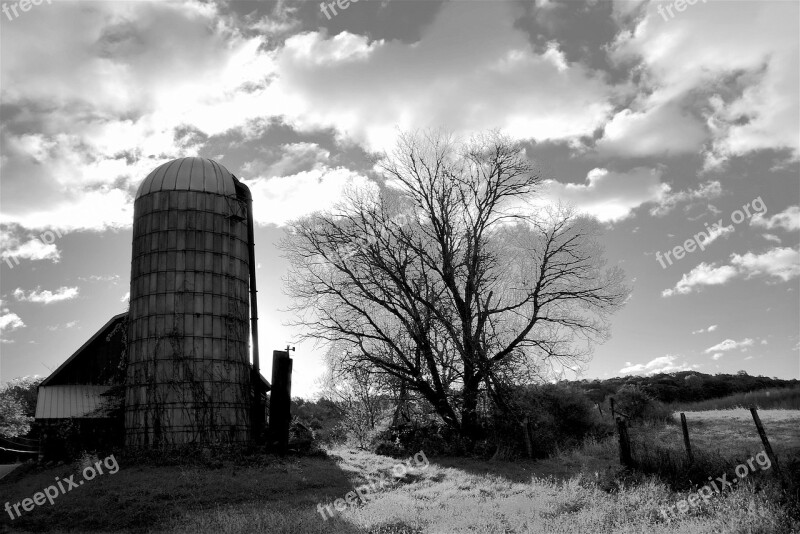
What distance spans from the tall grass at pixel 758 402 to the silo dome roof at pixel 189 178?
32.0m

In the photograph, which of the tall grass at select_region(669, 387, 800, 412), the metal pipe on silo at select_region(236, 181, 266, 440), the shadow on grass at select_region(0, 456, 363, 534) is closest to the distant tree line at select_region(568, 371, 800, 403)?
the tall grass at select_region(669, 387, 800, 412)

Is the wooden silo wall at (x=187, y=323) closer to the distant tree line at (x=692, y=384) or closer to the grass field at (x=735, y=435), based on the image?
the grass field at (x=735, y=435)

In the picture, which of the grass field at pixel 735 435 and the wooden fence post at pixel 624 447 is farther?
the grass field at pixel 735 435

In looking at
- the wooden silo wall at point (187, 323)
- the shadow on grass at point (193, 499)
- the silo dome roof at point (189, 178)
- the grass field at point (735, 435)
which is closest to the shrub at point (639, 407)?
the grass field at point (735, 435)

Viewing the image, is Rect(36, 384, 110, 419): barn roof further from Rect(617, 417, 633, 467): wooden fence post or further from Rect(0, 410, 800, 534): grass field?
Rect(617, 417, 633, 467): wooden fence post

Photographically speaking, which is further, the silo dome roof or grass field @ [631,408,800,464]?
the silo dome roof

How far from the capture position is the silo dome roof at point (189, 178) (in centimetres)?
2302

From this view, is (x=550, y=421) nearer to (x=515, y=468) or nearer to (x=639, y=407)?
(x=515, y=468)

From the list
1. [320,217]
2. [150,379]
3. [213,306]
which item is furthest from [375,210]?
[150,379]

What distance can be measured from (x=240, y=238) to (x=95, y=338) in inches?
314

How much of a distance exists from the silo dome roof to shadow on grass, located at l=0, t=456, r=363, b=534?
10221mm

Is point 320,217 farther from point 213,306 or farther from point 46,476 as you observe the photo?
point 46,476

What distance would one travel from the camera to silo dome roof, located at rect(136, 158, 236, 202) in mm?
23016

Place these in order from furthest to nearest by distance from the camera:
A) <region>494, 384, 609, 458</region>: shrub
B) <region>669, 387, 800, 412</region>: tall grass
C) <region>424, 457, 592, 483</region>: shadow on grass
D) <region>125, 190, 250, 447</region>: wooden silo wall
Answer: <region>669, 387, 800, 412</region>: tall grass
<region>494, 384, 609, 458</region>: shrub
<region>125, 190, 250, 447</region>: wooden silo wall
<region>424, 457, 592, 483</region>: shadow on grass
